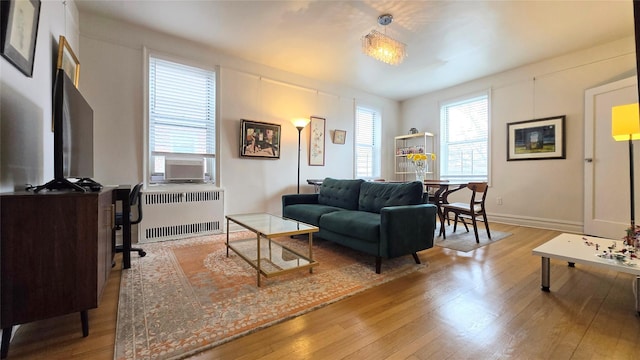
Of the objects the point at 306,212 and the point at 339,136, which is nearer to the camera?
the point at 306,212

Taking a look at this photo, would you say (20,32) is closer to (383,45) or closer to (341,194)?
(383,45)

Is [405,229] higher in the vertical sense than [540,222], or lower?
higher

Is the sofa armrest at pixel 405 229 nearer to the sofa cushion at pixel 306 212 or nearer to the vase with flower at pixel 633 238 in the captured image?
the sofa cushion at pixel 306 212

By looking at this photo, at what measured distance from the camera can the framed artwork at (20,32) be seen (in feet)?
4.31

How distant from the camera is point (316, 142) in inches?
Answer: 193

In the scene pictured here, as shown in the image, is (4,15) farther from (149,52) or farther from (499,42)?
(499,42)

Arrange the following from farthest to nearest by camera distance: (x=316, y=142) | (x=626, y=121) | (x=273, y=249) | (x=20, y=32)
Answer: (x=316, y=142), (x=273, y=249), (x=626, y=121), (x=20, y=32)

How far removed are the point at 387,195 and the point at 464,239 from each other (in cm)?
142

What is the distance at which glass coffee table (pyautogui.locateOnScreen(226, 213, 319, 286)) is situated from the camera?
2.06 metres

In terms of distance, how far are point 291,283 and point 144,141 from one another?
8.81 ft

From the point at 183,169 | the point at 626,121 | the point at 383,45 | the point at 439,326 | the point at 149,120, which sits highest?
the point at 383,45

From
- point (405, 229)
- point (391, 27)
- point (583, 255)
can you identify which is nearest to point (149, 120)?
point (391, 27)

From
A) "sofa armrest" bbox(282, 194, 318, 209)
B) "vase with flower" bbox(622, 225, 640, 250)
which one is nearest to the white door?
"vase with flower" bbox(622, 225, 640, 250)

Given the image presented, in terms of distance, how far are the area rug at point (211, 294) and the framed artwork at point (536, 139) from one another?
328 centimetres
